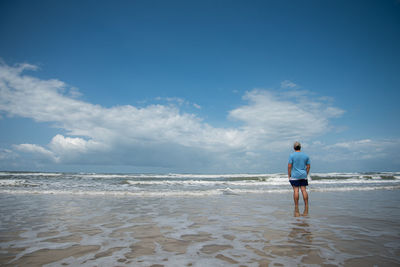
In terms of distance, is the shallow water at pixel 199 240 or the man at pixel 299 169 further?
the man at pixel 299 169

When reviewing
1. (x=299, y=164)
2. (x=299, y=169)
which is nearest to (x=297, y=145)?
(x=299, y=164)

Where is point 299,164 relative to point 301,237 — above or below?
above

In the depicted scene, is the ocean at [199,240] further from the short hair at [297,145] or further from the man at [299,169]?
the short hair at [297,145]

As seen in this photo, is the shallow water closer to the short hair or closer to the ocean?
the ocean

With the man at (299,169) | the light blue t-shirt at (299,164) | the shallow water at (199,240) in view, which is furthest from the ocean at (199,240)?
the light blue t-shirt at (299,164)

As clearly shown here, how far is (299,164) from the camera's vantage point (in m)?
7.77

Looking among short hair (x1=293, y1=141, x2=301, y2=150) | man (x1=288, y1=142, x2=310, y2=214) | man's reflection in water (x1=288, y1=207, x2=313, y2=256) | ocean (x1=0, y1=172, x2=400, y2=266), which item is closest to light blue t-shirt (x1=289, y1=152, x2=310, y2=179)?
man (x1=288, y1=142, x2=310, y2=214)

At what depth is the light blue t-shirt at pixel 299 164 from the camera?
7710mm

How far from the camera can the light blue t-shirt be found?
771 centimetres

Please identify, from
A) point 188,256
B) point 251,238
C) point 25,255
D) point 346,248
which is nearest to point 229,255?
point 188,256

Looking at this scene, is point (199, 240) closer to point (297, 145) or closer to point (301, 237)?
point (301, 237)

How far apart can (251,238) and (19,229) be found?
5.24 metres

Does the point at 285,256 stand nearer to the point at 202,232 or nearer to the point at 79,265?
the point at 202,232

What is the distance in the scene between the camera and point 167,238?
4719mm
